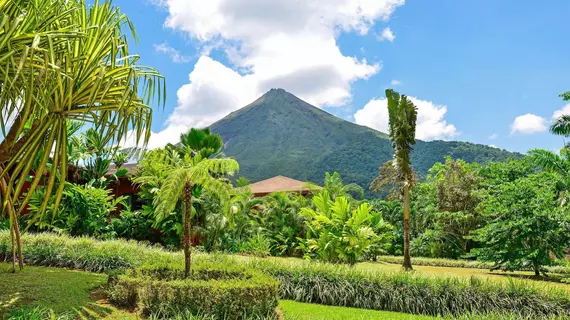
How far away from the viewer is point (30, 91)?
4.99 m

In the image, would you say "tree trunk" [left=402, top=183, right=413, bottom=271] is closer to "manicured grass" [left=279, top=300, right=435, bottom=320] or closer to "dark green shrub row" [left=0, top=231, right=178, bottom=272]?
"manicured grass" [left=279, top=300, right=435, bottom=320]

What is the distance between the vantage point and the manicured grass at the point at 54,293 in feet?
23.0

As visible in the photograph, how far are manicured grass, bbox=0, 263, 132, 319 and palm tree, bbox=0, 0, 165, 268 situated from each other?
1.40 meters

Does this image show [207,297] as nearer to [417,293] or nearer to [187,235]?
[187,235]

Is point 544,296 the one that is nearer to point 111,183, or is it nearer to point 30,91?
point 30,91

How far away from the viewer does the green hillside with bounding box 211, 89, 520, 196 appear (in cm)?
6159

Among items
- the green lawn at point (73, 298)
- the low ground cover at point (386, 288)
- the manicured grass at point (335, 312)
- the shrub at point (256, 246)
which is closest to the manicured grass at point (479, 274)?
the low ground cover at point (386, 288)

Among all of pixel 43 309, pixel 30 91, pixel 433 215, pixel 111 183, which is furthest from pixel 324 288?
pixel 433 215

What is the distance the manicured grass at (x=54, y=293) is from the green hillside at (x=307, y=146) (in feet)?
148

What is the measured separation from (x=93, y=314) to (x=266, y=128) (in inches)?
3832

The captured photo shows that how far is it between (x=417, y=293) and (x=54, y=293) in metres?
7.07

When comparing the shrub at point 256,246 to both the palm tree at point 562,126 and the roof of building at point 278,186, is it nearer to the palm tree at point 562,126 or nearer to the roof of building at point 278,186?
the roof of building at point 278,186

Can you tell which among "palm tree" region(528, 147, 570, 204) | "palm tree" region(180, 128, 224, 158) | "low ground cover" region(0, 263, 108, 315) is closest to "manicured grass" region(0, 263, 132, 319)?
"low ground cover" region(0, 263, 108, 315)

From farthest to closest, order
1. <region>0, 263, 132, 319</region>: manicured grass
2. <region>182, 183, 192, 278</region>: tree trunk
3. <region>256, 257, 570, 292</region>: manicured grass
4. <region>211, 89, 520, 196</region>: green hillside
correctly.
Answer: <region>211, 89, 520, 196</region>: green hillside → <region>256, 257, 570, 292</region>: manicured grass → <region>182, 183, 192, 278</region>: tree trunk → <region>0, 263, 132, 319</region>: manicured grass
